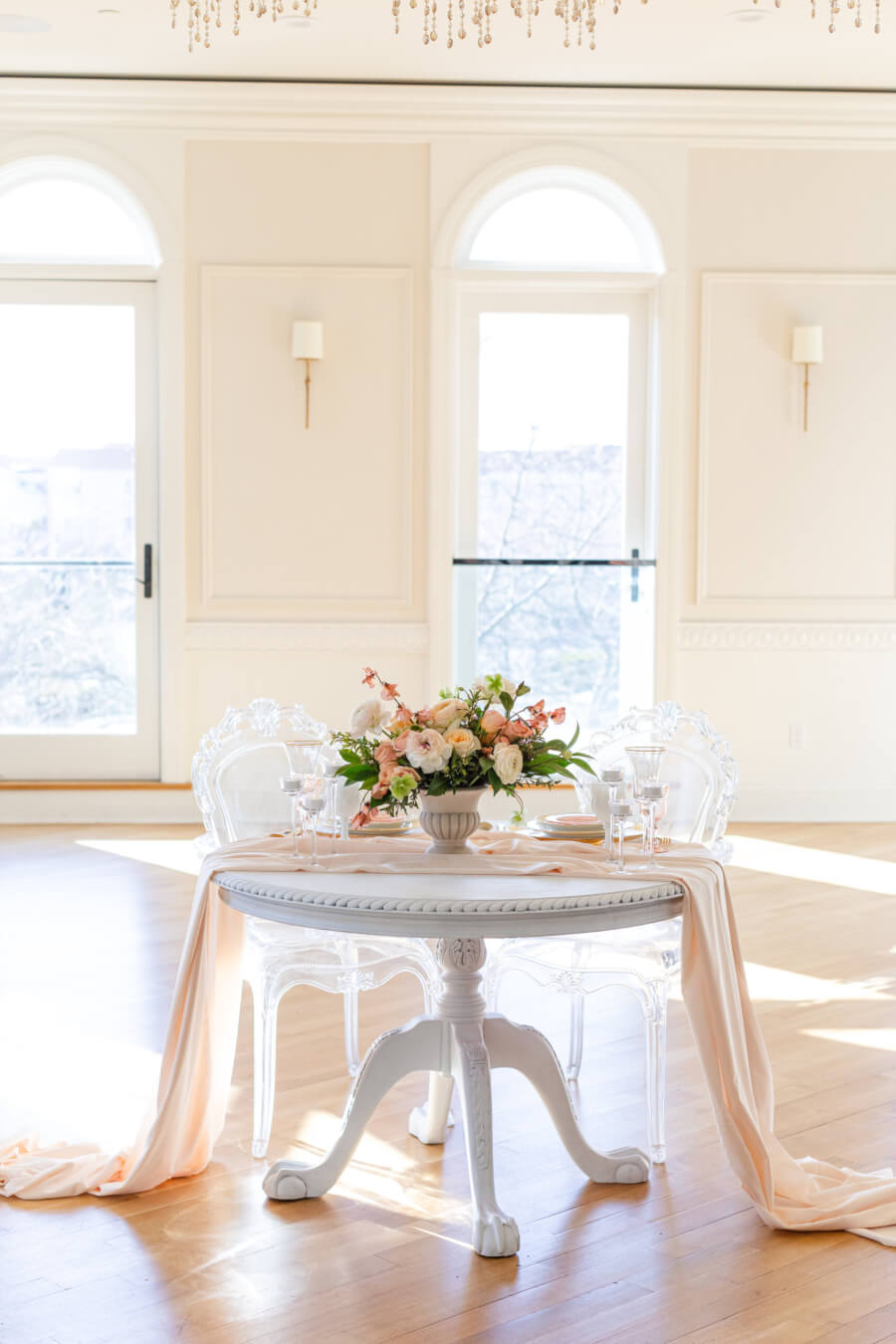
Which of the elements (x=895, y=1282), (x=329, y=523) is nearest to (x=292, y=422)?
(x=329, y=523)

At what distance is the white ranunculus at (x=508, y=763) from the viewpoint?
261cm

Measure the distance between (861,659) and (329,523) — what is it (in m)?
2.54

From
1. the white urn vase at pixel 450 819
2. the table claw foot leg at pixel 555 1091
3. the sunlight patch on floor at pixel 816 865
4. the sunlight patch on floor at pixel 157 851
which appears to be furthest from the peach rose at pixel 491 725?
the sunlight patch on floor at pixel 157 851

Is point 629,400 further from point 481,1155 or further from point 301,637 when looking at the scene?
point 481,1155

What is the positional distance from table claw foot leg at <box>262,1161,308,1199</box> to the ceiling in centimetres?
427

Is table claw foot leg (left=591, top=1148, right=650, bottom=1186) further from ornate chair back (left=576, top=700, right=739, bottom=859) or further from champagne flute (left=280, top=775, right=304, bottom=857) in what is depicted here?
champagne flute (left=280, top=775, right=304, bottom=857)

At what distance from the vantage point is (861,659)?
268 inches

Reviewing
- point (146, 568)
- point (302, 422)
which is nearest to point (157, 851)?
point (146, 568)

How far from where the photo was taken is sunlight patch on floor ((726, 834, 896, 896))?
18.3 feet

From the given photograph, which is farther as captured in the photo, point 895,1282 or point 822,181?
point 822,181

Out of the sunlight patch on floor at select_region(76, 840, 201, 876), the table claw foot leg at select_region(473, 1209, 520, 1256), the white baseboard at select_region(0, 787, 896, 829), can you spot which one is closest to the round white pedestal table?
the table claw foot leg at select_region(473, 1209, 520, 1256)

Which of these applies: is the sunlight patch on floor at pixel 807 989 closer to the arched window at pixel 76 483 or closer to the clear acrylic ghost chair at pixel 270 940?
the clear acrylic ghost chair at pixel 270 940

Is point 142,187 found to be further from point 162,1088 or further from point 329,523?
point 162,1088

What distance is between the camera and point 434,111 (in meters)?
6.44
